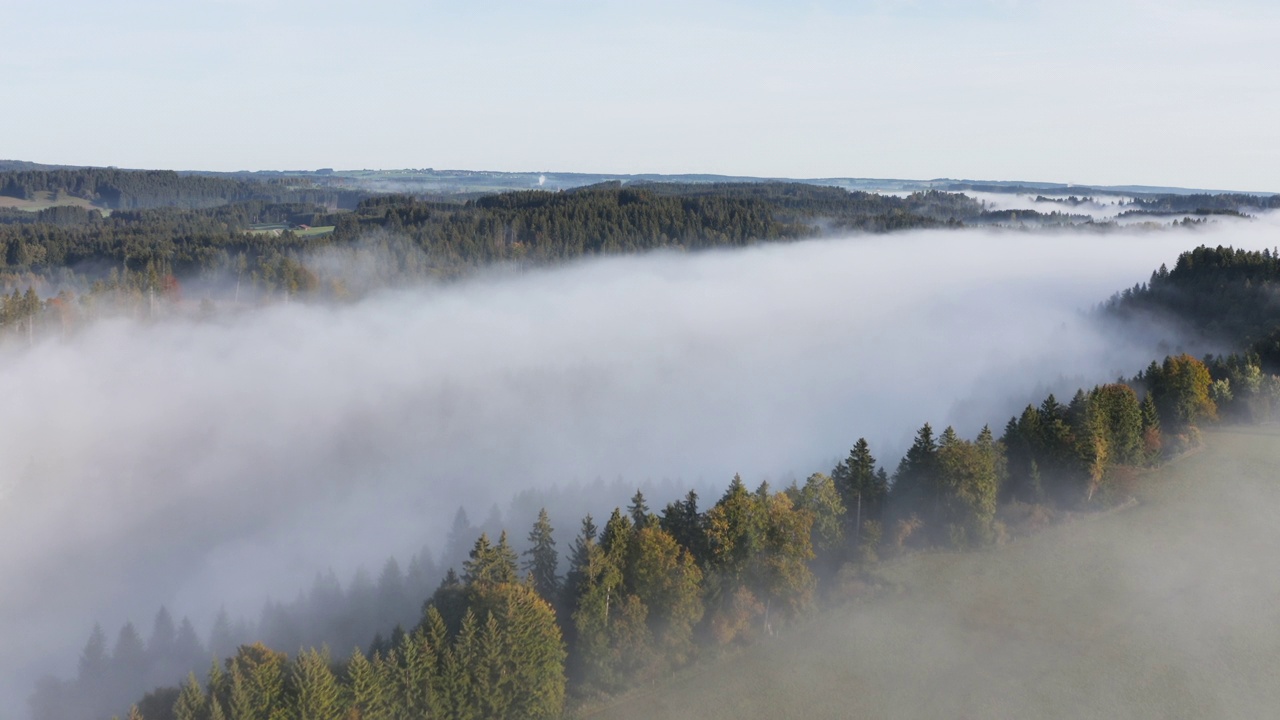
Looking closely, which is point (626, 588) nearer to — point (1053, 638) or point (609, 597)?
point (609, 597)

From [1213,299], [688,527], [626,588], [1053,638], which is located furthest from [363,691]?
[1213,299]

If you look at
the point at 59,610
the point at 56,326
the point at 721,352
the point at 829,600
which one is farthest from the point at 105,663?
the point at 721,352

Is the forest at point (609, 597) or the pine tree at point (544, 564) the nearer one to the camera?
the forest at point (609, 597)

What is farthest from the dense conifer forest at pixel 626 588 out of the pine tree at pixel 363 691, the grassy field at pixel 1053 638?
the grassy field at pixel 1053 638

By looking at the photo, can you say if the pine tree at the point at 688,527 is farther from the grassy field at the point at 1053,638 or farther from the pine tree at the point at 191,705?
the pine tree at the point at 191,705

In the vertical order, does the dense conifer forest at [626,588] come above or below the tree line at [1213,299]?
below

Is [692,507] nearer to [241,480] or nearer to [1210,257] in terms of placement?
[241,480]
